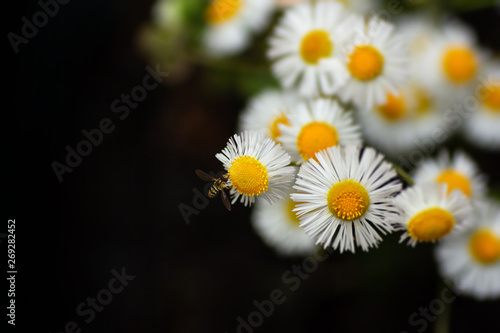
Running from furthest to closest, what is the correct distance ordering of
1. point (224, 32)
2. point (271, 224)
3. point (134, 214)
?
point (134, 214), point (224, 32), point (271, 224)

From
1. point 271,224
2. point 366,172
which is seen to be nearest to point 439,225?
point 366,172

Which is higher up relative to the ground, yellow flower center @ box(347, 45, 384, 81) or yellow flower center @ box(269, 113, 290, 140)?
yellow flower center @ box(347, 45, 384, 81)

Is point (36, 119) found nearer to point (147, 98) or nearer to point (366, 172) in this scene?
point (147, 98)

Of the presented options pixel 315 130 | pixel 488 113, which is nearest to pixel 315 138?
pixel 315 130

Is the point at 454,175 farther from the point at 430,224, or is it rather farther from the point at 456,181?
the point at 430,224

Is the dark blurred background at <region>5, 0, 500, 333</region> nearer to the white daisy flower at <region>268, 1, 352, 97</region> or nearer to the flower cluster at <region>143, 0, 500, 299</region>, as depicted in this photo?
the flower cluster at <region>143, 0, 500, 299</region>

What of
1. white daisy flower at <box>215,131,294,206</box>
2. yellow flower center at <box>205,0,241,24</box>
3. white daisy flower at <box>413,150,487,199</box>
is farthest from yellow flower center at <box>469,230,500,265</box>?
yellow flower center at <box>205,0,241,24</box>

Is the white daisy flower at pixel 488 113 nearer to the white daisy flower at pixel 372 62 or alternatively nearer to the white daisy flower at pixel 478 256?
the white daisy flower at pixel 478 256

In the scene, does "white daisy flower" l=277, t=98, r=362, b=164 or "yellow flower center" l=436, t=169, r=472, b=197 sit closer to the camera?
"white daisy flower" l=277, t=98, r=362, b=164
